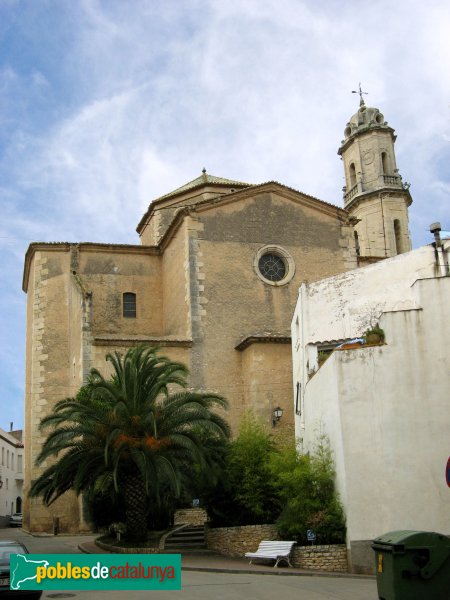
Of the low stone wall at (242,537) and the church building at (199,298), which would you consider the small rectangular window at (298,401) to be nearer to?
the church building at (199,298)

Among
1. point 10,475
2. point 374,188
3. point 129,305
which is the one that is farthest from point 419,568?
point 10,475

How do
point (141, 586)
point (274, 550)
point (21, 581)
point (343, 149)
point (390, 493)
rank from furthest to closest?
1. point (343, 149)
2. point (274, 550)
3. point (390, 493)
4. point (141, 586)
5. point (21, 581)

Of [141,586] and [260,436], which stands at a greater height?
[260,436]

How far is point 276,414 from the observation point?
25891 millimetres

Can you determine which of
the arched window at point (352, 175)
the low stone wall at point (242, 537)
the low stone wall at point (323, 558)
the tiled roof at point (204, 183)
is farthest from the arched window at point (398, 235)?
the low stone wall at point (323, 558)

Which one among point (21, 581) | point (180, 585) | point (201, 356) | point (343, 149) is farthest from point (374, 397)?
point (343, 149)

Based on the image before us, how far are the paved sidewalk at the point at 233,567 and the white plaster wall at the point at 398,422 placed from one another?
1102 millimetres

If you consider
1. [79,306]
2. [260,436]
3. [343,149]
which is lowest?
[260,436]

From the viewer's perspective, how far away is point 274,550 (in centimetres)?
1770

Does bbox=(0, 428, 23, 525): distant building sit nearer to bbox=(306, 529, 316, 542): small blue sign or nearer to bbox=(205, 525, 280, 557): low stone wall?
bbox=(205, 525, 280, 557): low stone wall

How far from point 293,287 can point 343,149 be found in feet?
66.3

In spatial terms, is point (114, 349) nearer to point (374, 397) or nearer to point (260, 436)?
point (260, 436)

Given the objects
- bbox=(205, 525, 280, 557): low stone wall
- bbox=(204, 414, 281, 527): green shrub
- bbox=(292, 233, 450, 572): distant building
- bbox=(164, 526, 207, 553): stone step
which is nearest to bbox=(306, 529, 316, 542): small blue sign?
bbox=(292, 233, 450, 572): distant building

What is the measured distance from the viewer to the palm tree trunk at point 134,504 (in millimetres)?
20078
